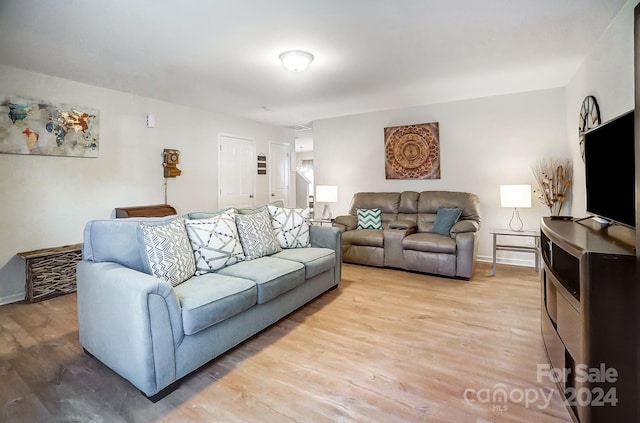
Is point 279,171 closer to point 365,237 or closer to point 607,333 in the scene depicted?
point 365,237

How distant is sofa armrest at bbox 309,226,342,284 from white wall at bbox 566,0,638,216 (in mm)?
2431

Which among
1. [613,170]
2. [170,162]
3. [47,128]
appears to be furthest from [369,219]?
[47,128]

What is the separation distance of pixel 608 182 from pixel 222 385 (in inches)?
97.1

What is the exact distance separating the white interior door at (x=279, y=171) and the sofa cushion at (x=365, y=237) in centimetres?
250

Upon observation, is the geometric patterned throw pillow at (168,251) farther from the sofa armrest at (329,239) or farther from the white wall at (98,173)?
the white wall at (98,173)

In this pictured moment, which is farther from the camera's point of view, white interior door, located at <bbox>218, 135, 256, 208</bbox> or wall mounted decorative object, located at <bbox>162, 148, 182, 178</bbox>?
white interior door, located at <bbox>218, 135, 256, 208</bbox>

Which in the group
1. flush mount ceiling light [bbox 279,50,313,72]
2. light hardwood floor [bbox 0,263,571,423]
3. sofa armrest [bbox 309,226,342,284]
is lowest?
light hardwood floor [bbox 0,263,571,423]

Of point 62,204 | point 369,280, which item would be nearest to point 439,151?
point 369,280

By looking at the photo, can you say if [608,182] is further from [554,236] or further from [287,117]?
[287,117]

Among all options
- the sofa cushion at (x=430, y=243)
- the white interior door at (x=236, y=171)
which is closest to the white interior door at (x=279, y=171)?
the white interior door at (x=236, y=171)

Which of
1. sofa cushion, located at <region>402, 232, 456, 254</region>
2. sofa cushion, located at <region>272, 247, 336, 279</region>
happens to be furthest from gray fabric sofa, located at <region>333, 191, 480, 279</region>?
sofa cushion, located at <region>272, 247, 336, 279</region>

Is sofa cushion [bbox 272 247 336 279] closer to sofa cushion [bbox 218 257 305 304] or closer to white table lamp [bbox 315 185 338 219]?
sofa cushion [bbox 218 257 305 304]

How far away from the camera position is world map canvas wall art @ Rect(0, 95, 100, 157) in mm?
3170

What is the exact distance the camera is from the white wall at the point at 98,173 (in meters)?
3.24
